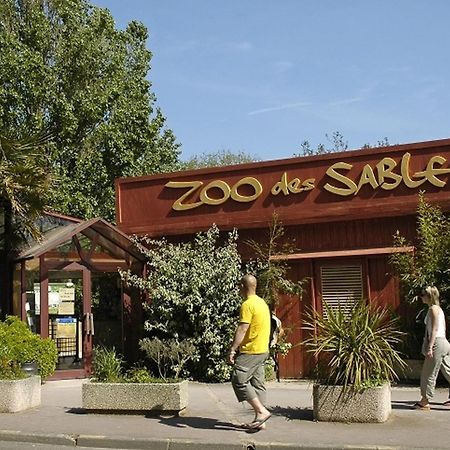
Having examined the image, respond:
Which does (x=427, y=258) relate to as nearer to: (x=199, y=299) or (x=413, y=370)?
(x=413, y=370)

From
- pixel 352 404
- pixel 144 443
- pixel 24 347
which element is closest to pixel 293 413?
pixel 352 404

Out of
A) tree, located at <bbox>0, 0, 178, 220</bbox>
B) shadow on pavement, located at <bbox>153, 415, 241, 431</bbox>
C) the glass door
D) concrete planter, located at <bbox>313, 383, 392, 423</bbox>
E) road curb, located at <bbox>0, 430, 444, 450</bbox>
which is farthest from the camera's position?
tree, located at <bbox>0, 0, 178, 220</bbox>

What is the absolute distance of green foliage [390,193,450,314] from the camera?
1238 centimetres

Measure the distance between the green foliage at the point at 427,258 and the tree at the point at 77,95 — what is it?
13760 millimetres

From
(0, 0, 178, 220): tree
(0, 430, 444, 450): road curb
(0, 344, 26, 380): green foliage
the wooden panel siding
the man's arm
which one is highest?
(0, 0, 178, 220): tree

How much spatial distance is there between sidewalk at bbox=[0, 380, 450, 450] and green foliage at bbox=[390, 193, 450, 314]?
219 centimetres

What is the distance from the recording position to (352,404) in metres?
8.80

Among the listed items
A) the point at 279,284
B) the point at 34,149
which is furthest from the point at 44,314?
the point at 279,284

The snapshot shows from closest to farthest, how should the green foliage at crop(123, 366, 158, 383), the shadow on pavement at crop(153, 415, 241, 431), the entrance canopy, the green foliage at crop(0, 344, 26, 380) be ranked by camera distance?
the shadow on pavement at crop(153, 415, 241, 431)
the green foliage at crop(123, 366, 158, 383)
the green foliage at crop(0, 344, 26, 380)
the entrance canopy

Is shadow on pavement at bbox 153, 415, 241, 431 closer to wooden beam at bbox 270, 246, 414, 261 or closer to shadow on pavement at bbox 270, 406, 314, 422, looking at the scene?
shadow on pavement at bbox 270, 406, 314, 422

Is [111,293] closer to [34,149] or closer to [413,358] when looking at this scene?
[34,149]

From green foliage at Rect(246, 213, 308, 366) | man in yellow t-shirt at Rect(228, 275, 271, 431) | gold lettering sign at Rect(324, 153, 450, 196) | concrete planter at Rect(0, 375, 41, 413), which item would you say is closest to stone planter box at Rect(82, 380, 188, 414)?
concrete planter at Rect(0, 375, 41, 413)

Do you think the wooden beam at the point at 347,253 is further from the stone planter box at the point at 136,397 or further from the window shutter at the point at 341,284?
the stone planter box at the point at 136,397

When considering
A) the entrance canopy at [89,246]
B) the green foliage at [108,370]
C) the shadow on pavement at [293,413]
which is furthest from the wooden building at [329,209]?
the green foliage at [108,370]
